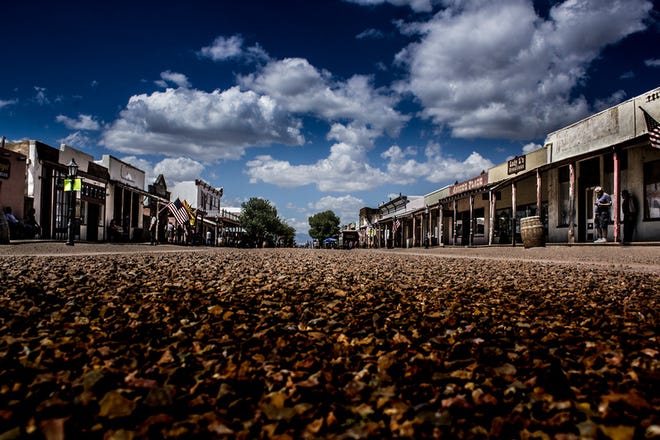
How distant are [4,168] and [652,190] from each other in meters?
27.2

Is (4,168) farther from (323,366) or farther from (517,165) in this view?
(517,165)

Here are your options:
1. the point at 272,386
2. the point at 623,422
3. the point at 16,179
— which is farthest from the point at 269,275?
the point at 16,179

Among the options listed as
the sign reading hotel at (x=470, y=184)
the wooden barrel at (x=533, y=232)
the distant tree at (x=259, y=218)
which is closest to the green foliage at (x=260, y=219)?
the distant tree at (x=259, y=218)

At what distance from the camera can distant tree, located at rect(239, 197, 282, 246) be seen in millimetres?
58312

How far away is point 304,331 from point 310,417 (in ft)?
3.54

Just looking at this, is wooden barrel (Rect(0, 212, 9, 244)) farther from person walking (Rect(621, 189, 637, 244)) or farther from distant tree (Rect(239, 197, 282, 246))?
distant tree (Rect(239, 197, 282, 246))

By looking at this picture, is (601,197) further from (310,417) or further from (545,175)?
(310,417)

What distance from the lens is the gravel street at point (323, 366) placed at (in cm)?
167

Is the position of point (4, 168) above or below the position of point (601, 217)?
above

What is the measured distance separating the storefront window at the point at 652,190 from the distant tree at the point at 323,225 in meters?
77.8

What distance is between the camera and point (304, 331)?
282 cm

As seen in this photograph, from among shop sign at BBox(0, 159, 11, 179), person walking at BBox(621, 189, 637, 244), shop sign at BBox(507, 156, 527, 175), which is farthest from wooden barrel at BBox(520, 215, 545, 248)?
shop sign at BBox(0, 159, 11, 179)

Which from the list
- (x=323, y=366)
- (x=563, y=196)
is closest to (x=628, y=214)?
(x=563, y=196)

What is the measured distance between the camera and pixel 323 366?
224 cm
